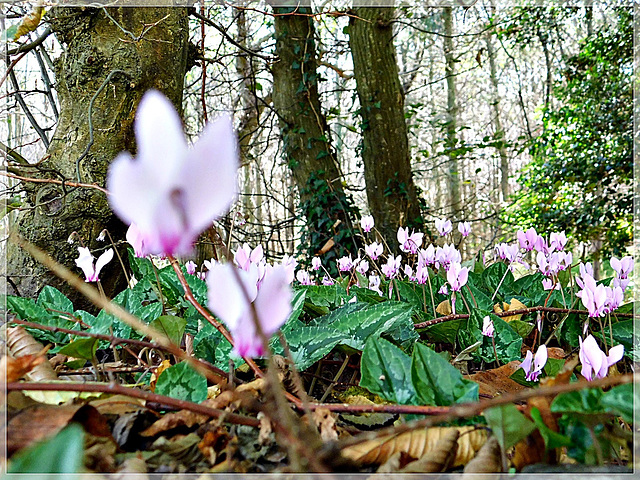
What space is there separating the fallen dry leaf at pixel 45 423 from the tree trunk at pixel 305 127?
4015 mm

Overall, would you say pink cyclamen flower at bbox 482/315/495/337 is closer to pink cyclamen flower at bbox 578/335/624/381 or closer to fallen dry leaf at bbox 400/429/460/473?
pink cyclamen flower at bbox 578/335/624/381

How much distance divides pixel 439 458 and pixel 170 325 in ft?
1.63

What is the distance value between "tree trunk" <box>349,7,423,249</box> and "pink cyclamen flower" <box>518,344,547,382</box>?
→ 12.5 feet

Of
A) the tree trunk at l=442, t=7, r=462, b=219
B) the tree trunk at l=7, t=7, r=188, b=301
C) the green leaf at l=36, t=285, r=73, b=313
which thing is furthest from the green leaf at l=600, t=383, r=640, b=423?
the tree trunk at l=442, t=7, r=462, b=219

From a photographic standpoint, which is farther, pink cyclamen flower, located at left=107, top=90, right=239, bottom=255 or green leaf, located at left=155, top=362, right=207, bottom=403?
green leaf, located at left=155, top=362, right=207, bottom=403

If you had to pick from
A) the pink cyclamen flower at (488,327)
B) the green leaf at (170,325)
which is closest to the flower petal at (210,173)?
the green leaf at (170,325)

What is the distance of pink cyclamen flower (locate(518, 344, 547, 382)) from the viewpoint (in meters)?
0.72

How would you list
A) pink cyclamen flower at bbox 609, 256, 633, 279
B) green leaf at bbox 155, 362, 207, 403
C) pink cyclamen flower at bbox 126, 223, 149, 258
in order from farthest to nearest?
1. pink cyclamen flower at bbox 609, 256, 633, 279
2. pink cyclamen flower at bbox 126, 223, 149, 258
3. green leaf at bbox 155, 362, 207, 403

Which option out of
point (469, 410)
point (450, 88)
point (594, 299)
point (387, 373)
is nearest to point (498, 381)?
point (594, 299)

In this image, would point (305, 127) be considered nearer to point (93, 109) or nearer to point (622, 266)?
point (93, 109)

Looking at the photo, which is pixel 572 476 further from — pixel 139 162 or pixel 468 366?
pixel 468 366

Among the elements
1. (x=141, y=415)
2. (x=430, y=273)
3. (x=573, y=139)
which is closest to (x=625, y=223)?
(x=573, y=139)

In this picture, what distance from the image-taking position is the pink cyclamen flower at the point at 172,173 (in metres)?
0.27

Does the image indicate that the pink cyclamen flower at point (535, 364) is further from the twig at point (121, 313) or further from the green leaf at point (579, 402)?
the twig at point (121, 313)
